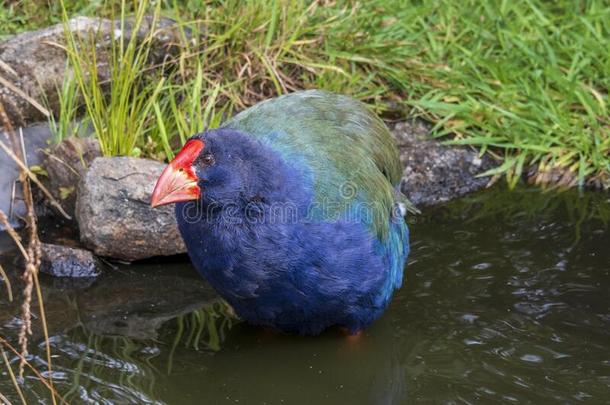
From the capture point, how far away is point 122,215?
396 cm

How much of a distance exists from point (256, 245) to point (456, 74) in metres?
2.36

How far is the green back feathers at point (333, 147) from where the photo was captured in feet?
10.1

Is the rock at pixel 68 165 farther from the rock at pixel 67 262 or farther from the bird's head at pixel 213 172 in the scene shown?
the bird's head at pixel 213 172

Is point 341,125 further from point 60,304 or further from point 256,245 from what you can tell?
point 60,304

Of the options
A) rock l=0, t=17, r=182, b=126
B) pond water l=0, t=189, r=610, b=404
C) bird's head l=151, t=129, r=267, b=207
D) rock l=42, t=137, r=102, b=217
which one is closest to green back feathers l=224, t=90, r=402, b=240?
bird's head l=151, t=129, r=267, b=207

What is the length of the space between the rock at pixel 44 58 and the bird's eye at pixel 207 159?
164 cm

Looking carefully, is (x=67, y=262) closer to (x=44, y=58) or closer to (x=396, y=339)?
(x=44, y=58)

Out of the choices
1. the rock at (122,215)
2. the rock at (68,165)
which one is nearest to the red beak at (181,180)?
the rock at (122,215)

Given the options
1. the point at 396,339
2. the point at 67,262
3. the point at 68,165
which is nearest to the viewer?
the point at 396,339

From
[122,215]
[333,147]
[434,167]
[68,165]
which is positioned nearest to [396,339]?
[333,147]

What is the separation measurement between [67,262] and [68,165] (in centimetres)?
52

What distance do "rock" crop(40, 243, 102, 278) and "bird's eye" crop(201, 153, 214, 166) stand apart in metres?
1.17

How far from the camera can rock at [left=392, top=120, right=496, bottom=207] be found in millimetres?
4684

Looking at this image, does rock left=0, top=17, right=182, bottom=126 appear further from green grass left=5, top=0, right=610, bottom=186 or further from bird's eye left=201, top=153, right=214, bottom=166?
bird's eye left=201, top=153, right=214, bottom=166
